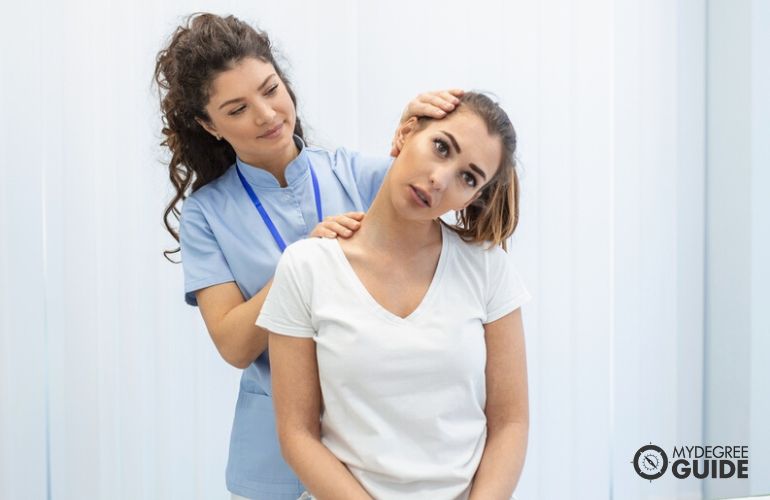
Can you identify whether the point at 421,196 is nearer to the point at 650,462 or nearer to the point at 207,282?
the point at 207,282

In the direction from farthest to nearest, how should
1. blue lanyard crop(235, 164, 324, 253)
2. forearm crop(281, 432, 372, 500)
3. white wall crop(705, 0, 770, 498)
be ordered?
white wall crop(705, 0, 770, 498)
blue lanyard crop(235, 164, 324, 253)
forearm crop(281, 432, 372, 500)

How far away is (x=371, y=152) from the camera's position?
284cm

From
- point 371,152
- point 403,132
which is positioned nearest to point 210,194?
point 403,132

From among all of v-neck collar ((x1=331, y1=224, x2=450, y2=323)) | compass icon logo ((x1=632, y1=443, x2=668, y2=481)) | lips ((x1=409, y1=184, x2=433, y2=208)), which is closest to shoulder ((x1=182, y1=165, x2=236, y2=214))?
v-neck collar ((x1=331, y1=224, x2=450, y2=323))

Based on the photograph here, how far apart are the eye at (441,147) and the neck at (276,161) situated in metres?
0.38

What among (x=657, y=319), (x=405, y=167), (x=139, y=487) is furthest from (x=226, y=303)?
(x=657, y=319)

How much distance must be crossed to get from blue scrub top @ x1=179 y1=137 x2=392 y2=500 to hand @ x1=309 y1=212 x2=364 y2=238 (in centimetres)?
20

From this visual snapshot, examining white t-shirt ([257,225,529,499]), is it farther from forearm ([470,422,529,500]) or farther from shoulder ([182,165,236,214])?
shoulder ([182,165,236,214])

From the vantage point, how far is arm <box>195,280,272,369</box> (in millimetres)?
1445

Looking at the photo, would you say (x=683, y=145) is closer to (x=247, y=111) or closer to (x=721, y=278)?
(x=721, y=278)

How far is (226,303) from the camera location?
1.56 m

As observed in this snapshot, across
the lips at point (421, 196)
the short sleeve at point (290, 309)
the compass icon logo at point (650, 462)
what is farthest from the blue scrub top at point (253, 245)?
the compass icon logo at point (650, 462)

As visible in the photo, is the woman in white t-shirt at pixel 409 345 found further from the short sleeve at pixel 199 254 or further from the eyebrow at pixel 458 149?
the short sleeve at pixel 199 254

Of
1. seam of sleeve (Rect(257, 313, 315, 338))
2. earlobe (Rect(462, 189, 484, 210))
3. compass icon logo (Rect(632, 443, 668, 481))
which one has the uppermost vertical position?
earlobe (Rect(462, 189, 484, 210))
